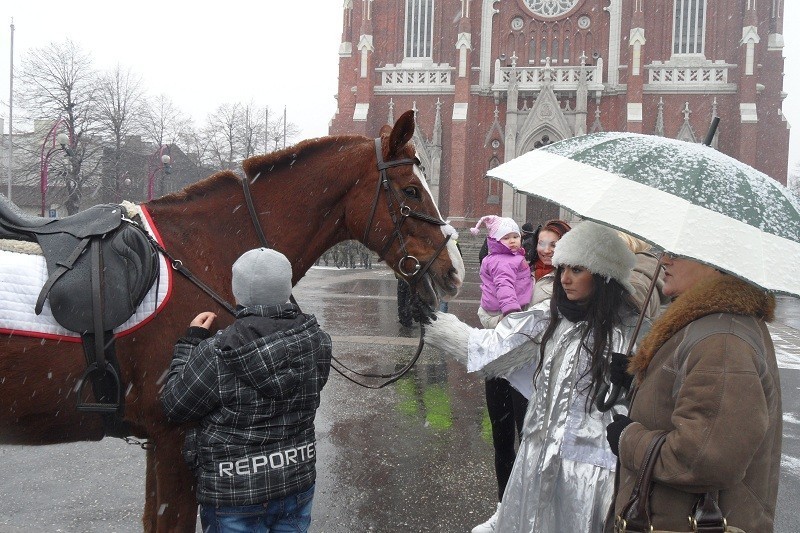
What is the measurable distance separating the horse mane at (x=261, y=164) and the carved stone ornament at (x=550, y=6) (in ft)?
116

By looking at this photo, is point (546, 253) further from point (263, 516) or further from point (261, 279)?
point (263, 516)

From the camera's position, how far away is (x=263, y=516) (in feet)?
7.30

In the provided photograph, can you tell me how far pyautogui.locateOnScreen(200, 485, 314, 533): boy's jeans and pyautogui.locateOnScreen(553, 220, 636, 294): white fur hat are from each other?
4.93ft

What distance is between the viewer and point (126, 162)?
113 ft

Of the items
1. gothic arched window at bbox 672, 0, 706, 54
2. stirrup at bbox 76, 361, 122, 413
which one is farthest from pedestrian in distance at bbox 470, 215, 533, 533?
gothic arched window at bbox 672, 0, 706, 54

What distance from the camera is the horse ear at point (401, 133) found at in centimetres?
276

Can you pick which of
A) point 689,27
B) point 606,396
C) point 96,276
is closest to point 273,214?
point 96,276

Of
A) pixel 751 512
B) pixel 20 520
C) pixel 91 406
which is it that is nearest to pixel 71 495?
pixel 20 520

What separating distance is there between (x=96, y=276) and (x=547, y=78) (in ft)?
111

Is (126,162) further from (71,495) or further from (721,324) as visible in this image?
(721,324)

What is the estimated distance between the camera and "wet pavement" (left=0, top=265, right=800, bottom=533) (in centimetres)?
367

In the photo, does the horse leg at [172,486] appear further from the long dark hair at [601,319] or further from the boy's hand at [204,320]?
the long dark hair at [601,319]

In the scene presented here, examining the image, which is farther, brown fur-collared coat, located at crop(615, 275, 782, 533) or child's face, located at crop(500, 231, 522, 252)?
child's face, located at crop(500, 231, 522, 252)

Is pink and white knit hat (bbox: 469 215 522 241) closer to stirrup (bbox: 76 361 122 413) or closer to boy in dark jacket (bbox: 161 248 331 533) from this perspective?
boy in dark jacket (bbox: 161 248 331 533)
